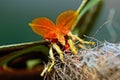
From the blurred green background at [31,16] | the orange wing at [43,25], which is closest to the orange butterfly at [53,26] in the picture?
the orange wing at [43,25]

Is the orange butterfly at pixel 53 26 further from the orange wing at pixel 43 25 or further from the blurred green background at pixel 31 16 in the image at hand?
the blurred green background at pixel 31 16

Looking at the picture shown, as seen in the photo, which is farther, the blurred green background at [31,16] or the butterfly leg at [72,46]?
the blurred green background at [31,16]

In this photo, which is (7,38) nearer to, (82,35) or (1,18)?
(1,18)

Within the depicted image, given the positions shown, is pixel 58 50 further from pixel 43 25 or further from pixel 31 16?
pixel 31 16

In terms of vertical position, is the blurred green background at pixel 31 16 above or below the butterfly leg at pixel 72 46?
above

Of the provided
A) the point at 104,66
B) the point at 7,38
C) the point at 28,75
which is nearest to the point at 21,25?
the point at 7,38

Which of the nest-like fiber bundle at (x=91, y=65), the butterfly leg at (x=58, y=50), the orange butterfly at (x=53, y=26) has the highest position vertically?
the orange butterfly at (x=53, y=26)
